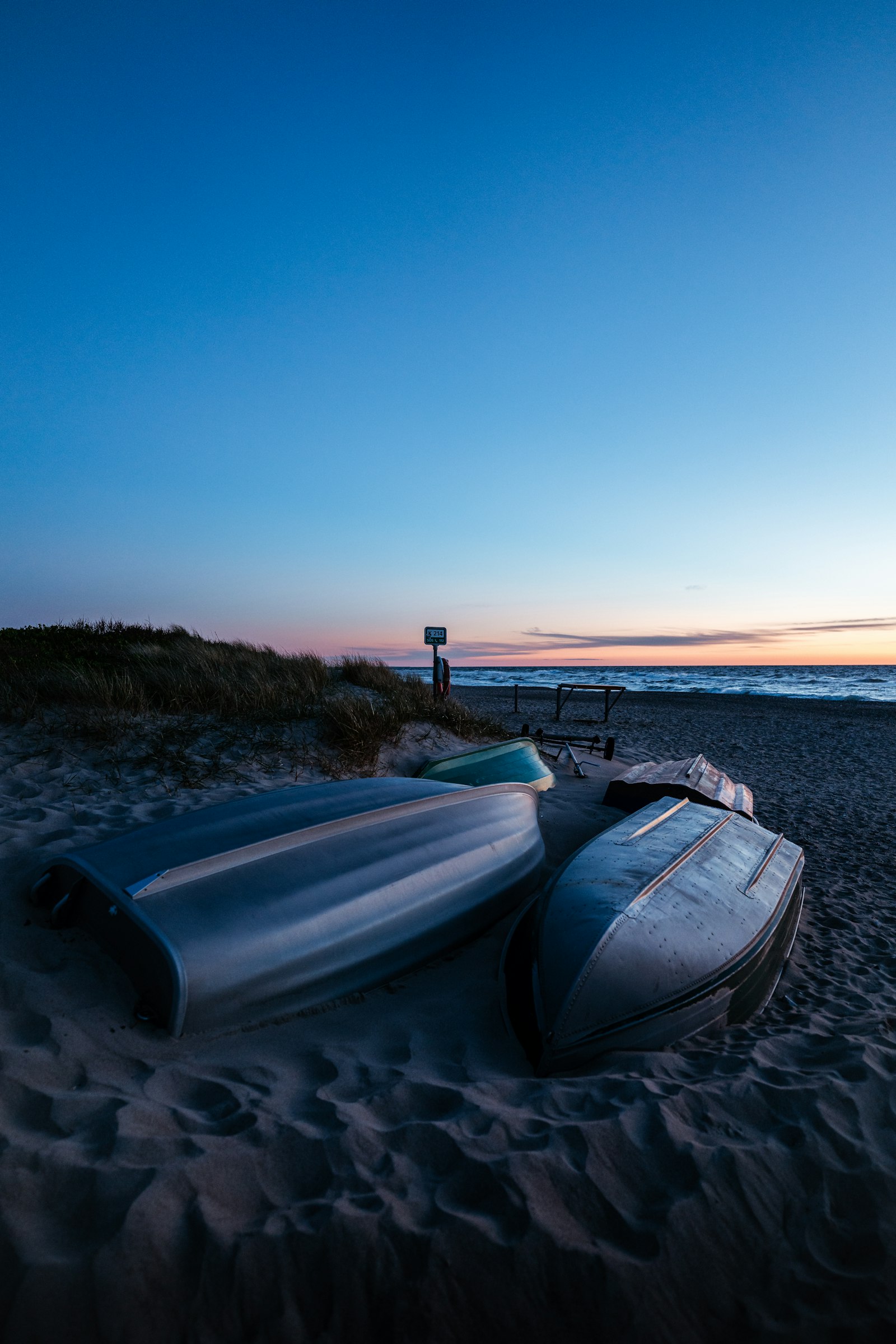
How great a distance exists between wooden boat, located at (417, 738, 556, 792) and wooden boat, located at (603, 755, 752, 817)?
0.85 m

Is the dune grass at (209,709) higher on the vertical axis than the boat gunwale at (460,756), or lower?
higher

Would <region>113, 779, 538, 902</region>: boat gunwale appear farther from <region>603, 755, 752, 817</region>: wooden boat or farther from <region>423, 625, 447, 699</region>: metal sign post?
<region>423, 625, 447, 699</region>: metal sign post

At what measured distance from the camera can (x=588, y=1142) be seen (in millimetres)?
2094

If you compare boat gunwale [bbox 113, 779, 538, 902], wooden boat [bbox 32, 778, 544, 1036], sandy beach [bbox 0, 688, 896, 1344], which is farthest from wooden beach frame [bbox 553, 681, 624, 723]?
sandy beach [bbox 0, 688, 896, 1344]

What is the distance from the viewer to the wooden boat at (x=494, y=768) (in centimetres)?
677

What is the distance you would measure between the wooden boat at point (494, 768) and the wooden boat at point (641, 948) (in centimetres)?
270

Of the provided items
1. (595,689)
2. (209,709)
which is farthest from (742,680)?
(209,709)

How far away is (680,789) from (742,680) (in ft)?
119

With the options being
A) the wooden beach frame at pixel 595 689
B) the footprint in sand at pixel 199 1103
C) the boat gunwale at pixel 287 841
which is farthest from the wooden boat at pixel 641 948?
the wooden beach frame at pixel 595 689

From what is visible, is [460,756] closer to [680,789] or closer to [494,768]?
[494,768]

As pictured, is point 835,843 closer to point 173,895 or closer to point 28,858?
point 173,895

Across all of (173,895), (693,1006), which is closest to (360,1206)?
(173,895)

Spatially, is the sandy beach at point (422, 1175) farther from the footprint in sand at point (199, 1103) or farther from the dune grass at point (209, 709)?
the dune grass at point (209, 709)

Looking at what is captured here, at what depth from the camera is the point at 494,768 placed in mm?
7105
